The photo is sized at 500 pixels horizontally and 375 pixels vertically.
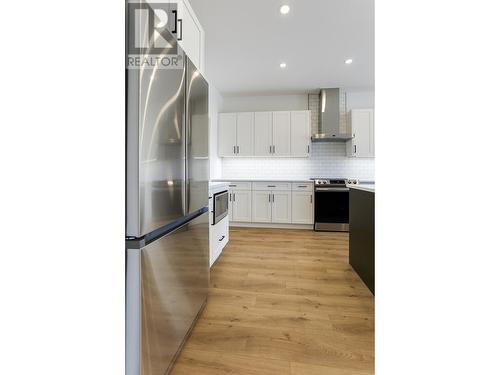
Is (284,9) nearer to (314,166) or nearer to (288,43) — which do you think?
(288,43)

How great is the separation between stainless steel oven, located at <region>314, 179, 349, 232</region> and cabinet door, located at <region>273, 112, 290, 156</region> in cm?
101

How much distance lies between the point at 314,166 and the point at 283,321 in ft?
13.0

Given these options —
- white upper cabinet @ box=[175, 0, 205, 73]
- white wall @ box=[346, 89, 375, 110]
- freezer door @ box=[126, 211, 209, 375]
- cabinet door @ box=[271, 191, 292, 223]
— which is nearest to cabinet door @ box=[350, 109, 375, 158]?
white wall @ box=[346, 89, 375, 110]

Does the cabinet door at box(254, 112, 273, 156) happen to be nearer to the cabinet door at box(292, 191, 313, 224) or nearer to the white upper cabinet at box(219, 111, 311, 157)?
the white upper cabinet at box(219, 111, 311, 157)

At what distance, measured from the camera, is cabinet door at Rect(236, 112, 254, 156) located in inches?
202

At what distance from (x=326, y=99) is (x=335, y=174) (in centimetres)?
154

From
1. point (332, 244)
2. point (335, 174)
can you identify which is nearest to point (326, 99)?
point (335, 174)

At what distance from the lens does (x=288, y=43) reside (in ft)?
10.7

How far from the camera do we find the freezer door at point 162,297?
1.00 meters

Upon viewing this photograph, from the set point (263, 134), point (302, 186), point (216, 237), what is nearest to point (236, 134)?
point (263, 134)
